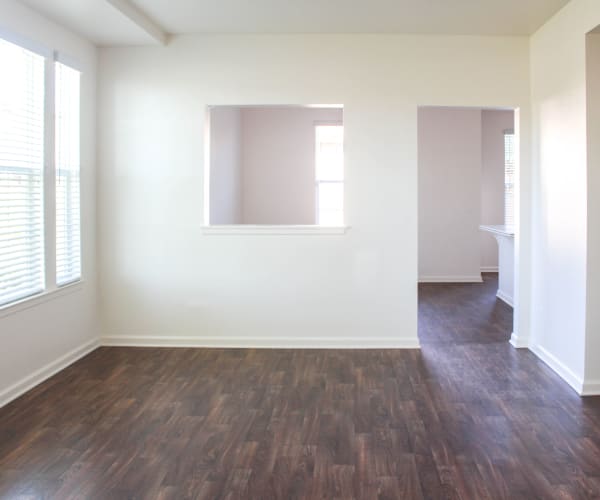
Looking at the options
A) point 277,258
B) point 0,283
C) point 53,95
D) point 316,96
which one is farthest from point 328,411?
point 53,95

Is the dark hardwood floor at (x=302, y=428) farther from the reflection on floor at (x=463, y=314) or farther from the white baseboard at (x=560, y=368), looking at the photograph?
the reflection on floor at (x=463, y=314)

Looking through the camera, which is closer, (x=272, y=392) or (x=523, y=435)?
(x=523, y=435)

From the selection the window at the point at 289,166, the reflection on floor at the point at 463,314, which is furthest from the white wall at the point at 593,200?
the window at the point at 289,166

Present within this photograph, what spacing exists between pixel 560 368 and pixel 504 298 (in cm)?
287

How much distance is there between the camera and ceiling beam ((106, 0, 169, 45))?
12.2 feet

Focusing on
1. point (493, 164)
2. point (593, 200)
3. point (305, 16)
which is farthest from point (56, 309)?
point (493, 164)

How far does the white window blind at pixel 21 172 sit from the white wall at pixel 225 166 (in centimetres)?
236

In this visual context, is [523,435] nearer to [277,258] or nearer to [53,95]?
[277,258]

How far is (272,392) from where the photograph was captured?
11.8 ft

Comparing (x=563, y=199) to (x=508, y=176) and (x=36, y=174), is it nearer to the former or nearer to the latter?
(x=36, y=174)

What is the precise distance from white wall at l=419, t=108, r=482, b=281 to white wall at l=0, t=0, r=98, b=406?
5.20 meters

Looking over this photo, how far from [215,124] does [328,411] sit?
4.08 metres

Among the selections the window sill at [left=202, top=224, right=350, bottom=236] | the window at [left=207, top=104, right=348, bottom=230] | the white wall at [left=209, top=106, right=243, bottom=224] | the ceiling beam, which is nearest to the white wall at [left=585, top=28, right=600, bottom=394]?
the window sill at [left=202, top=224, right=350, bottom=236]

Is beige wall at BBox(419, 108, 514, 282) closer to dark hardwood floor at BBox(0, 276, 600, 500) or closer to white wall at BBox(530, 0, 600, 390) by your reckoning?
white wall at BBox(530, 0, 600, 390)
